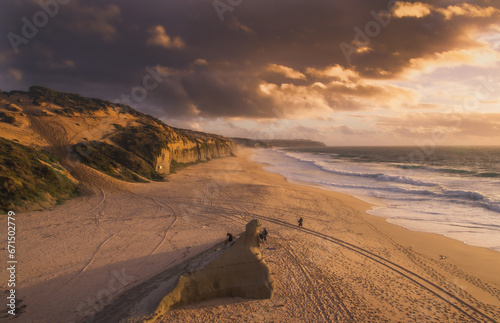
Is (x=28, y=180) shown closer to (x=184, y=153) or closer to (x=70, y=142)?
(x=70, y=142)

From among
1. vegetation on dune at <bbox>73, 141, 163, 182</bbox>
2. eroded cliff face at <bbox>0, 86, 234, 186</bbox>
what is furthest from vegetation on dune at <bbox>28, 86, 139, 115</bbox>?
vegetation on dune at <bbox>73, 141, 163, 182</bbox>

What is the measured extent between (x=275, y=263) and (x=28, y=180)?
57.9 feet

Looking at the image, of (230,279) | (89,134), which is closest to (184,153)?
(89,134)

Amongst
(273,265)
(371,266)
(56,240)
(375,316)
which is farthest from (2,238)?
(371,266)

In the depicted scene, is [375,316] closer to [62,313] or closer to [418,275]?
[418,275]

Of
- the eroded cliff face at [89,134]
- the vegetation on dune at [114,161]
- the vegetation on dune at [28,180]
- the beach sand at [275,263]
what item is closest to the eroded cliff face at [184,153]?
the eroded cliff face at [89,134]

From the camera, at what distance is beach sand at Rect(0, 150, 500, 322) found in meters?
7.19

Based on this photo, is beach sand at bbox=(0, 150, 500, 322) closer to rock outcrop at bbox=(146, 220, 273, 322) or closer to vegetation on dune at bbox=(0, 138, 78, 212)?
rock outcrop at bbox=(146, 220, 273, 322)

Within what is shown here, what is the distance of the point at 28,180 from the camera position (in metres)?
16.1

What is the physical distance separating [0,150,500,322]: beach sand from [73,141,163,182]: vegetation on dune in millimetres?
6025

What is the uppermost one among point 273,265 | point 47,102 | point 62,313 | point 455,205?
point 47,102

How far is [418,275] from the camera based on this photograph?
9.56 m

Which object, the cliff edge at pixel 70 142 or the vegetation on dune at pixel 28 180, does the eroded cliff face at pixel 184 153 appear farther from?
the vegetation on dune at pixel 28 180

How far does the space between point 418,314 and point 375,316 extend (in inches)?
58.4
